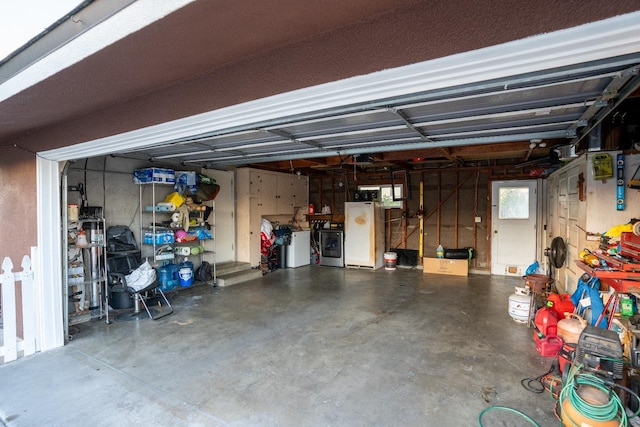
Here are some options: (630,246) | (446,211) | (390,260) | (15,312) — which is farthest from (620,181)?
(15,312)

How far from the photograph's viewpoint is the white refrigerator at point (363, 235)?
772cm

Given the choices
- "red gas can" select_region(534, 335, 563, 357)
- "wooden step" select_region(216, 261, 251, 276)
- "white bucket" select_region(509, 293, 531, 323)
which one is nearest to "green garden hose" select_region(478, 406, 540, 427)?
"red gas can" select_region(534, 335, 563, 357)

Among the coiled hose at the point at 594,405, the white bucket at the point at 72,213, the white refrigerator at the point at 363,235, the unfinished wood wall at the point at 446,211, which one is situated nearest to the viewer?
the coiled hose at the point at 594,405

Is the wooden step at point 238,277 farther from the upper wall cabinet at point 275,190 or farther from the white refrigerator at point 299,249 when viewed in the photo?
the upper wall cabinet at point 275,190

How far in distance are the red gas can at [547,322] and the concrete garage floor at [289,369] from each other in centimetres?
21

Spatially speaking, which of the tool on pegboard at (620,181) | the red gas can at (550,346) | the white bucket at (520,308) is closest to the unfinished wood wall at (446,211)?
the white bucket at (520,308)

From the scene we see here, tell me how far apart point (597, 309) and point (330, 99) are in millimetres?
3270

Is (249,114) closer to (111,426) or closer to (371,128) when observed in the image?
(371,128)

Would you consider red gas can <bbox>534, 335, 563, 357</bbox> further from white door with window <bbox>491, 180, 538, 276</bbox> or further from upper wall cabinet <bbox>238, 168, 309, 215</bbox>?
upper wall cabinet <bbox>238, 168, 309, 215</bbox>

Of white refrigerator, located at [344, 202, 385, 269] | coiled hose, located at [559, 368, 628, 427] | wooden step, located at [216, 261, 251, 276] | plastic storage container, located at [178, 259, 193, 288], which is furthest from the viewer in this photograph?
white refrigerator, located at [344, 202, 385, 269]

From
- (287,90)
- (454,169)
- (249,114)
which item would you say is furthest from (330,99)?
(454,169)

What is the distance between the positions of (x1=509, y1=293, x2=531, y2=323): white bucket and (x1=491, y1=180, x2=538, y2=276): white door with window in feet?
10.3

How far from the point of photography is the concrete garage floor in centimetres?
234

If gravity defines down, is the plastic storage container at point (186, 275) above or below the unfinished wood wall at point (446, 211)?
below
